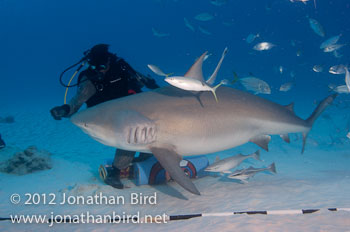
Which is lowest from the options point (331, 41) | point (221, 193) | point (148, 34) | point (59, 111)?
point (221, 193)

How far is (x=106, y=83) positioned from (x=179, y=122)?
7.84ft

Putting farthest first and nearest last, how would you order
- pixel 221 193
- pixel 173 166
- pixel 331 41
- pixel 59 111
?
pixel 331 41
pixel 221 193
pixel 59 111
pixel 173 166

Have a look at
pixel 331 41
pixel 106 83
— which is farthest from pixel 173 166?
pixel 331 41

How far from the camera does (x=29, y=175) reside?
6.78m

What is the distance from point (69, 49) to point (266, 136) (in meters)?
175

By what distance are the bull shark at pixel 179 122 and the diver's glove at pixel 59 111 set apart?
0.69m

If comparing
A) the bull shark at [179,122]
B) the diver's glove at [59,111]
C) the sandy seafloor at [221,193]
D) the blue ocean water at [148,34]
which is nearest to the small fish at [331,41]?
the sandy seafloor at [221,193]

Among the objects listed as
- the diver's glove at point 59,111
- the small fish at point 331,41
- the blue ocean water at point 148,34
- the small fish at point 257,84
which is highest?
the blue ocean water at point 148,34

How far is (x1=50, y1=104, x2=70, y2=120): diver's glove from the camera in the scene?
411 cm

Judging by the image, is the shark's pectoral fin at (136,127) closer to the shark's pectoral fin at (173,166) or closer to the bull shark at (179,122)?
the bull shark at (179,122)

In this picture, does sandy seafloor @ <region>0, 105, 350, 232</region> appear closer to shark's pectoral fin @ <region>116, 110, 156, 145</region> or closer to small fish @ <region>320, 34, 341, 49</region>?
shark's pectoral fin @ <region>116, 110, 156, 145</region>

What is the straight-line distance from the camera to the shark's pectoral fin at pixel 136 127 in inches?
128

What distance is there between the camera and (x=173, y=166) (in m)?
3.19

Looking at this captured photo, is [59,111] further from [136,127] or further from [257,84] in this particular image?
[257,84]
